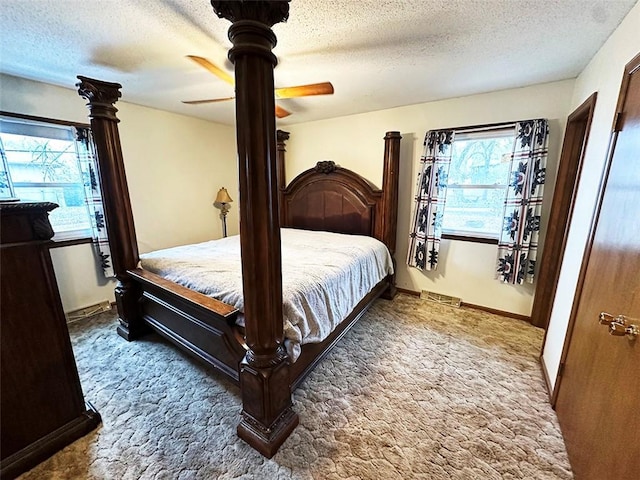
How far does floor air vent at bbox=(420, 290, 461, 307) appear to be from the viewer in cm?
313

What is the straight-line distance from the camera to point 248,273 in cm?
129

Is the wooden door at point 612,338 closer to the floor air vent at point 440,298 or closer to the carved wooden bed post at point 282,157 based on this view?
the floor air vent at point 440,298

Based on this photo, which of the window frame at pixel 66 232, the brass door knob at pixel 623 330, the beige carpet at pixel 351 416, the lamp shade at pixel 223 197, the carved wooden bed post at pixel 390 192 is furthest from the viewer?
the lamp shade at pixel 223 197

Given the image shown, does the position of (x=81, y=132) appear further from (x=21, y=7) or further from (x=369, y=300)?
(x=369, y=300)

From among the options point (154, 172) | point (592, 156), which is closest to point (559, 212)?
point (592, 156)

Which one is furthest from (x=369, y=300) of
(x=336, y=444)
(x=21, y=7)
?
(x=21, y=7)

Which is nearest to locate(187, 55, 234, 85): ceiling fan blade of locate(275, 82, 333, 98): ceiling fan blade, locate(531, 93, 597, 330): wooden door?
locate(275, 82, 333, 98): ceiling fan blade

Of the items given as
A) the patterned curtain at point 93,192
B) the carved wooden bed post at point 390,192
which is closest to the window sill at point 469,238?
the carved wooden bed post at point 390,192

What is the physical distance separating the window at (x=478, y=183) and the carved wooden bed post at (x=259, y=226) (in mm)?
2515

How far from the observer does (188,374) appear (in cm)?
201

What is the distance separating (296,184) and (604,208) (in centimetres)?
322

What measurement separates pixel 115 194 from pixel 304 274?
179cm

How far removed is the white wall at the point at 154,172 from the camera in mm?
2559

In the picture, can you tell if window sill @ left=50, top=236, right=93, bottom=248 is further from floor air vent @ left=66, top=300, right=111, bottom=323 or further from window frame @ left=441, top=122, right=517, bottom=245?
window frame @ left=441, top=122, right=517, bottom=245
